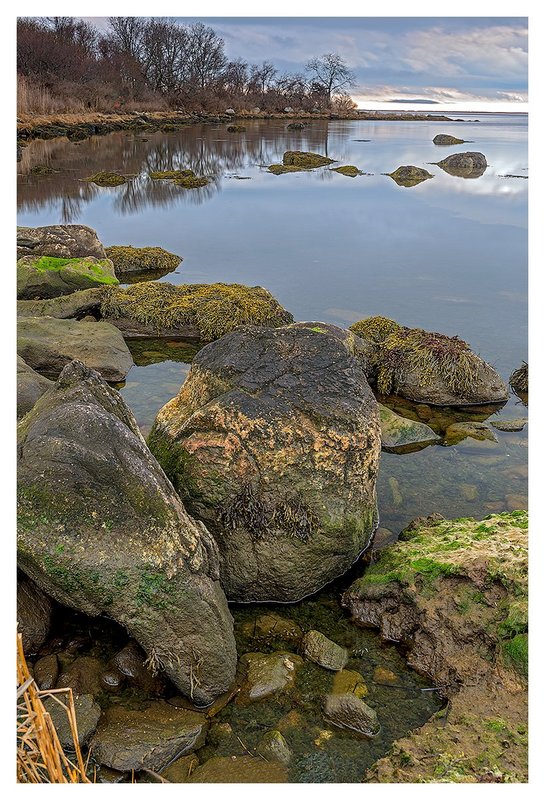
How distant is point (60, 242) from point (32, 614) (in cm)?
1278

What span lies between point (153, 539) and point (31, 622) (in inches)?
55.6

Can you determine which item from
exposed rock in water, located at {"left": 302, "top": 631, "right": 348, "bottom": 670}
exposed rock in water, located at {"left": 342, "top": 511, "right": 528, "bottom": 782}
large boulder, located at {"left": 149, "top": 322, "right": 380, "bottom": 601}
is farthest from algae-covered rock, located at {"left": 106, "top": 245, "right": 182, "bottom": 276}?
exposed rock in water, located at {"left": 302, "top": 631, "right": 348, "bottom": 670}

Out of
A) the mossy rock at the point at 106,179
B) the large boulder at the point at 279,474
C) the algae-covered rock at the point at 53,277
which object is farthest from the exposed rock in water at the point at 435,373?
the mossy rock at the point at 106,179

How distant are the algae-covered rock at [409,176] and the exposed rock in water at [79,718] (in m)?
35.1

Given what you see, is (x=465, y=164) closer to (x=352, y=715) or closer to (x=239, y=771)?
(x=352, y=715)

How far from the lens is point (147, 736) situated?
430 centimetres

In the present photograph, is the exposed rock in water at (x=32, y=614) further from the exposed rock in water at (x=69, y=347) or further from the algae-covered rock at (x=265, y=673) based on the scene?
the exposed rock in water at (x=69, y=347)

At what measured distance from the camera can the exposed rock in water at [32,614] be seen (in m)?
4.96

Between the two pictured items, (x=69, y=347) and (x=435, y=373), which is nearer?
(x=435, y=373)

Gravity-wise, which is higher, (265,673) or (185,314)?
(185,314)

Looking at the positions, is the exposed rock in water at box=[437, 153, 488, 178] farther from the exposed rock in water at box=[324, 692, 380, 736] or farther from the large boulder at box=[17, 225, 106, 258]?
the exposed rock in water at box=[324, 692, 380, 736]

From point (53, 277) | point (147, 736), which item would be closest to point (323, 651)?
point (147, 736)

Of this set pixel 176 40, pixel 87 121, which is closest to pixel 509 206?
pixel 87 121

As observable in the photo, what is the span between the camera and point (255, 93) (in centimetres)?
7956
